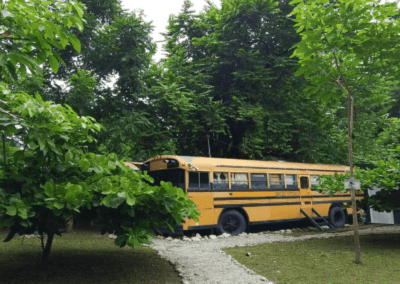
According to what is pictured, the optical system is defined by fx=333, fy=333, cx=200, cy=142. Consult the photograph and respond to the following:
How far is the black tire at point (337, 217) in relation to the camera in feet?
47.3

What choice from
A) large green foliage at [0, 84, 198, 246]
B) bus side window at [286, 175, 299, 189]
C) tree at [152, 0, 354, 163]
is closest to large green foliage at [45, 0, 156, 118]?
tree at [152, 0, 354, 163]

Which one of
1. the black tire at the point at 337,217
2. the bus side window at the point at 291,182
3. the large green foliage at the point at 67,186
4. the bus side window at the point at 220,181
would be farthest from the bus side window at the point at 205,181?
the black tire at the point at 337,217

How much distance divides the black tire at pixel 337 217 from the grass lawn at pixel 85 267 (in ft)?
31.9

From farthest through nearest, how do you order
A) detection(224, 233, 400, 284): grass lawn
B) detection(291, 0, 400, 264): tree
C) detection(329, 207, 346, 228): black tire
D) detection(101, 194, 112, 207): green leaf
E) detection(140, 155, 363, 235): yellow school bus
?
detection(329, 207, 346, 228): black tire < detection(140, 155, 363, 235): yellow school bus < detection(291, 0, 400, 264): tree < detection(224, 233, 400, 284): grass lawn < detection(101, 194, 112, 207): green leaf

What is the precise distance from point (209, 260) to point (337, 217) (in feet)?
33.5

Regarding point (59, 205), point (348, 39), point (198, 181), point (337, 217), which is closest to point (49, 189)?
point (59, 205)

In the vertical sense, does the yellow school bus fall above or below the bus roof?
below

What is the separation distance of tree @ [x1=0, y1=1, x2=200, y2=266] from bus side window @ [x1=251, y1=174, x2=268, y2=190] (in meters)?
7.14

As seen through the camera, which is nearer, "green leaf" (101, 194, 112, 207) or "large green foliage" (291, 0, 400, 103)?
"green leaf" (101, 194, 112, 207)

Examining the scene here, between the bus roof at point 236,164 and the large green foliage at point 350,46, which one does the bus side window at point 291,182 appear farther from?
the large green foliage at point 350,46

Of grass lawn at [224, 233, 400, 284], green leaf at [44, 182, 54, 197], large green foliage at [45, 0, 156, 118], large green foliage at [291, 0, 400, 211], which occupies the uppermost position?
large green foliage at [45, 0, 156, 118]

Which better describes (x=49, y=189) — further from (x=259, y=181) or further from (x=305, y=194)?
(x=305, y=194)

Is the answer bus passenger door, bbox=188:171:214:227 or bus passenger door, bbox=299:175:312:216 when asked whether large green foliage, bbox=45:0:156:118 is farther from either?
bus passenger door, bbox=299:175:312:216

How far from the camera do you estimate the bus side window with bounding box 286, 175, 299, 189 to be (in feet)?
42.8
